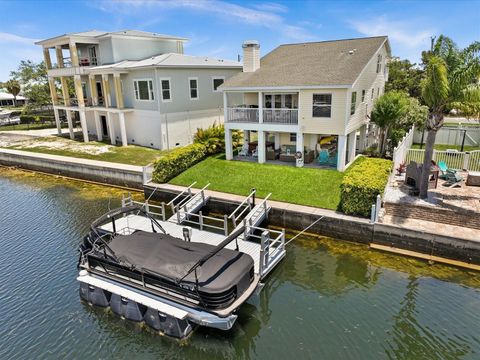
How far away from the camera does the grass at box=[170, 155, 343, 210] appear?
17562 mm

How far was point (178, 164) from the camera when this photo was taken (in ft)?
71.1

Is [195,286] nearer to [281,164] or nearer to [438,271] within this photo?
[438,271]

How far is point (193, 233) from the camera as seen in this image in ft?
48.4

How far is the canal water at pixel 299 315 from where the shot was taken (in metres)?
9.53

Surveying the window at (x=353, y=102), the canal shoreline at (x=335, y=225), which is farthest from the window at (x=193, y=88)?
the window at (x=353, y=102)

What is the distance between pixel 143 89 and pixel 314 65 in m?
14.6

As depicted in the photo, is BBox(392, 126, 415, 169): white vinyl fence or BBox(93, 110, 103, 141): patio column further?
BBox(93, 110, 103, 141): patio column

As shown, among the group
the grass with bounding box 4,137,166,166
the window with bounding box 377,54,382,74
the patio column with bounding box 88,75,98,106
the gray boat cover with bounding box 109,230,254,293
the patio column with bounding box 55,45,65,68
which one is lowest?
the gray boat cover with bounding box 109,230,254,293

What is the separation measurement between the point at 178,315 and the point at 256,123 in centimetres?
1478

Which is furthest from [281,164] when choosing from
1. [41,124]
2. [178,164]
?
[41,124]

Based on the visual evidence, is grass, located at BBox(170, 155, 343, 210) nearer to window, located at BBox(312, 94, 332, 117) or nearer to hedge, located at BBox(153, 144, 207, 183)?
hedge, located at BBox(153, 144, 207, 183)

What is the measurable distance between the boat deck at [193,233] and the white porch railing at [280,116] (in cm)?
979

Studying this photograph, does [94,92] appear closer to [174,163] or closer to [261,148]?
[174,163]

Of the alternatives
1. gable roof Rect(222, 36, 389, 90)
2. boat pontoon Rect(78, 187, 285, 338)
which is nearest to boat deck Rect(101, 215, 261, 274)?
boat pontoon Rect(78, 187, 285, 338)
